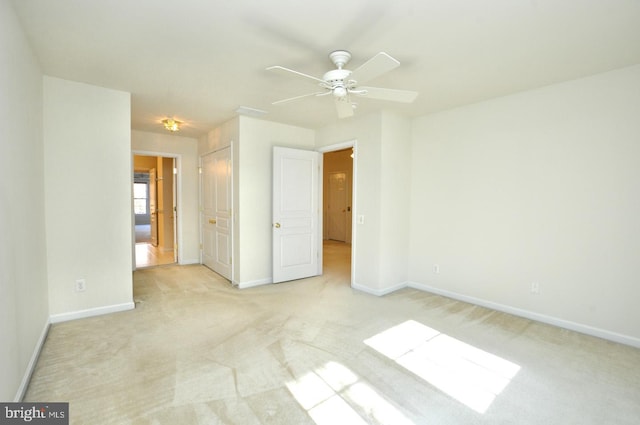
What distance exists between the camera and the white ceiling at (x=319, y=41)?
191cm

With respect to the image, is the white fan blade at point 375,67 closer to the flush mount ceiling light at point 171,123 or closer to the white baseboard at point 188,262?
the flush mount ceiling light at point 171,123

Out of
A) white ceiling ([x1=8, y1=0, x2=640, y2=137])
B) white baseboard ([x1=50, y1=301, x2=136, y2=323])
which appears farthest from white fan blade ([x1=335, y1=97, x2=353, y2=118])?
white baseboard ([x1=50, y1=301, x2=136, y2=323])

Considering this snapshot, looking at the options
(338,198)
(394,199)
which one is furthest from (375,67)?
(338,198)

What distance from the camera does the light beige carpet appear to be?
6.14 feet

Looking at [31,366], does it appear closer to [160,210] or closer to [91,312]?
[91,312]

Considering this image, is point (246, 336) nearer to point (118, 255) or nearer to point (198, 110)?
point (118, 255)

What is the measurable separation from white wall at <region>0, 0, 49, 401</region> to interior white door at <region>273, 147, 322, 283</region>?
2.64m

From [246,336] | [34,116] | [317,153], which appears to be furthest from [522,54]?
[34,116]

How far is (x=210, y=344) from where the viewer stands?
2.72m

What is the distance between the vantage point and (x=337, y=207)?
365 inches

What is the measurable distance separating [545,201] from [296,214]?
323cm

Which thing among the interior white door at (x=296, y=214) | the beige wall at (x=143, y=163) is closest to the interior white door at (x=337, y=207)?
the interior white door at (x=296, y=214)

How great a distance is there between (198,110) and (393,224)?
3.14 meters

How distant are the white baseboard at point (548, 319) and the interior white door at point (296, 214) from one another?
6.22ft
